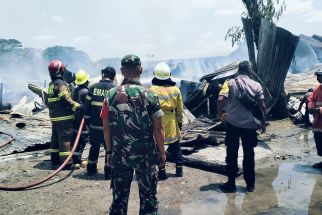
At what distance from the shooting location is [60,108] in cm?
630

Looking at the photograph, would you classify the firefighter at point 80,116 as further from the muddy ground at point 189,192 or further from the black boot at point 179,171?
the black boot at point 179,171

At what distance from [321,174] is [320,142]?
2.18 ft

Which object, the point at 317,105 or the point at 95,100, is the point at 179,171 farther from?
the point at 317,105

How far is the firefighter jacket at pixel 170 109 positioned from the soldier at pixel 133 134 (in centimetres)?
200

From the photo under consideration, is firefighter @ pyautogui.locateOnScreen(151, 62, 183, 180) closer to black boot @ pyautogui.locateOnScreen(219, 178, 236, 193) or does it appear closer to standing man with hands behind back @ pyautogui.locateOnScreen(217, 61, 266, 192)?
standing man with hands behind back @ pyautogui.locateOnScreen(217, 61, 266, 192)

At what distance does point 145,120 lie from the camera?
10.6 feet

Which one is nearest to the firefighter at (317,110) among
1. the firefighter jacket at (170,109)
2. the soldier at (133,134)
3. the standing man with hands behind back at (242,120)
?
the standing man with hands behind back at (242,120)

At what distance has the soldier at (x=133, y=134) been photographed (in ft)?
10.6

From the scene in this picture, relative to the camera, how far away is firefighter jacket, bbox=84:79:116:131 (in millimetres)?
5680

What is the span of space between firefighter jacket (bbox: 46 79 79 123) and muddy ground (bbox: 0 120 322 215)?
1.09 m

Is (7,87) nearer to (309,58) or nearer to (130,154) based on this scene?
(309,58)

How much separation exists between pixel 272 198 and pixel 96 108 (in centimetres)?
326

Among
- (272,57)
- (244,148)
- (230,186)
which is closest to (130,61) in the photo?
(244,148)

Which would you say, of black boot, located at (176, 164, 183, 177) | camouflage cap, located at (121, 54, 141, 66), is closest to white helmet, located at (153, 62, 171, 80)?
black boot, located at (176, 164, 183, 177)
